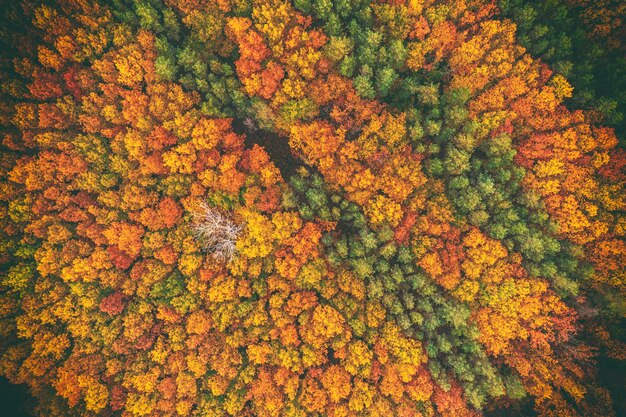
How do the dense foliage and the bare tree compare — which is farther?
the bare tree

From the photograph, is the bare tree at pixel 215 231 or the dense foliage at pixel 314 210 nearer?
the dense foliage at pixel 314 210

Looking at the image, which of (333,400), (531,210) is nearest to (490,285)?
(531,210)

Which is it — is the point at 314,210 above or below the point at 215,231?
above

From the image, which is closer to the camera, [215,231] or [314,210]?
[215,231]

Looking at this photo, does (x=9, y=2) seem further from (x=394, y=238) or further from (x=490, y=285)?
(x=490, y=285)
